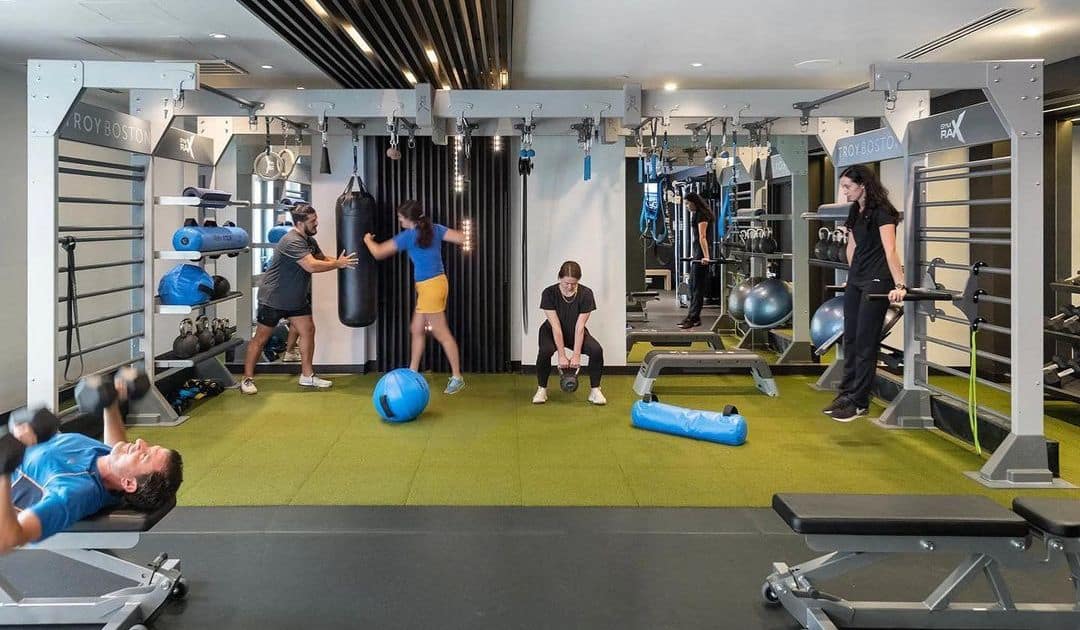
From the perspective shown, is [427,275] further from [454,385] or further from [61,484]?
[61,484]

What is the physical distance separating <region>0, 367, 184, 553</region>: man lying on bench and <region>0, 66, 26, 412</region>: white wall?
3.60m

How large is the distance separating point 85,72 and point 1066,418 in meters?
5.88

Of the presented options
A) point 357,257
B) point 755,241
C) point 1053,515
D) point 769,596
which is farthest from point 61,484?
point 755,241

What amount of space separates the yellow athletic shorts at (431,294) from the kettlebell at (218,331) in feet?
4.45

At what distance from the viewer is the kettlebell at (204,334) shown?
587 centimetres

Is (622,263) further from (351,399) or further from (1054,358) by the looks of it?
(1054,358)

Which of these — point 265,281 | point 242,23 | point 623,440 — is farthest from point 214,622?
point 265,281

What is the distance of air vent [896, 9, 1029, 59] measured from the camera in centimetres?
477

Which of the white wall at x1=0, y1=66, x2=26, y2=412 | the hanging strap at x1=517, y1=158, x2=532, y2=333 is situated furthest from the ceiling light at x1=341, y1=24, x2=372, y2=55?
the white wall at x1=0, y1=66, x2=26, y2=412

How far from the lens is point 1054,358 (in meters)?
5.65

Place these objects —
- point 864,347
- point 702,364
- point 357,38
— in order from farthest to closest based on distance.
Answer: point 702,364
point 357,38
point 864,347

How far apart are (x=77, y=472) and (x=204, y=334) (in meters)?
3.52

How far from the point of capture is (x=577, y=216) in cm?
723

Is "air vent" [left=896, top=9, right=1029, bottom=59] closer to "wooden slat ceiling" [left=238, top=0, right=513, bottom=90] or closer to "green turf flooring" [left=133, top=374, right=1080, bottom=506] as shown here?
"green turf flooring" [left=133, top=374, right=1080, bottom=506]
